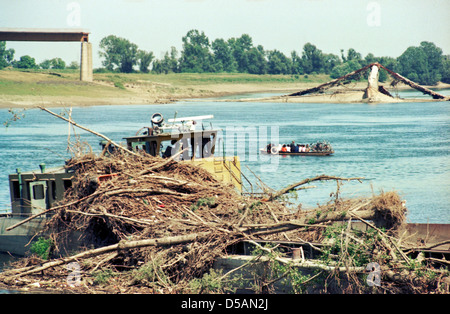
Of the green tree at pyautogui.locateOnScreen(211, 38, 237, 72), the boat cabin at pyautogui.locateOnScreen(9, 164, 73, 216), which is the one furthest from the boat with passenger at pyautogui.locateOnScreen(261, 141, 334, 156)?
the green tree at pyautogui.locateOnScreen(211, 38, 237, 72)

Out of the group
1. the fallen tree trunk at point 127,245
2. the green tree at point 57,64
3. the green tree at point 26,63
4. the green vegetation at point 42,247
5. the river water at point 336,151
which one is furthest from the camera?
the green tree at point 57,64

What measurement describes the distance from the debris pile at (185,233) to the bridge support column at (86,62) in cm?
9132

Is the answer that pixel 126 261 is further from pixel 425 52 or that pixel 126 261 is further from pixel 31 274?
pixel 425 52

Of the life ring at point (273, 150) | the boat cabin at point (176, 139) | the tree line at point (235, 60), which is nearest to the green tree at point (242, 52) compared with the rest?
the tree line at point (235, 60)

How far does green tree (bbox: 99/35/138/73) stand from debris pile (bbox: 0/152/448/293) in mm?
123277

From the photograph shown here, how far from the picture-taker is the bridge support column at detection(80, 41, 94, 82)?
350 ft

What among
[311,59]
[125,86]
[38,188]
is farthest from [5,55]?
[38,188]

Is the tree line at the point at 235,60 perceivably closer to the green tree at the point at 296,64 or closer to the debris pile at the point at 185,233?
the green tree at the point at 296,64

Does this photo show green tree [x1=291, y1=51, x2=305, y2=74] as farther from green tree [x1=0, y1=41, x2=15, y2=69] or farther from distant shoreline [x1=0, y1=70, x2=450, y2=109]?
green tree [x1=0, y1=41, x2=15, y2=69]

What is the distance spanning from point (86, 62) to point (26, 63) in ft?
167

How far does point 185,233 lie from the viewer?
52.6 ft

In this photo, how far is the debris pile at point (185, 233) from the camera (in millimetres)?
14234

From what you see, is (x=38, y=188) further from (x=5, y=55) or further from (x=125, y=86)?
(x=5, y=55)
